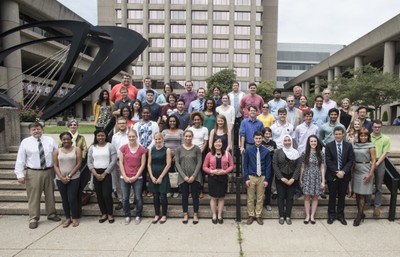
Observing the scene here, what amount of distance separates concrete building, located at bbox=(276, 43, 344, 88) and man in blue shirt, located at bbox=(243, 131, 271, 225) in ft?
294

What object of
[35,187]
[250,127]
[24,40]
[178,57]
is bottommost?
[35,187]

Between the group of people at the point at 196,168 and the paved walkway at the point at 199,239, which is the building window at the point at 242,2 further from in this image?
the paved walkway at the point at 199,239

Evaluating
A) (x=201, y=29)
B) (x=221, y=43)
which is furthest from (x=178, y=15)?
(x=221, y=43)

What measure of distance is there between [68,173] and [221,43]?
6216 centimetres

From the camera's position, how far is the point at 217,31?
6334cm

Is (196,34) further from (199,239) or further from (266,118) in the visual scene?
(199,239)

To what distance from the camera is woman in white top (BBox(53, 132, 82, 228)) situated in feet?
17.0

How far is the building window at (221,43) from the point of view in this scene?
63156 mm

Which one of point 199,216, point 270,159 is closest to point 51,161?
point 199,216

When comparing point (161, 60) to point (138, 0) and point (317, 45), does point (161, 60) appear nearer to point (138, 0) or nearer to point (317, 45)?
point (138, 0)

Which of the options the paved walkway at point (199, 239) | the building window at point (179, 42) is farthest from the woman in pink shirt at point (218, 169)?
the building window at point (179, 42)

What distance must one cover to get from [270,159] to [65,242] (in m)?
4.00

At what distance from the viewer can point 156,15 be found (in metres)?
62.9

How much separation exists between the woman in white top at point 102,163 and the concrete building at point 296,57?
3568 inches
